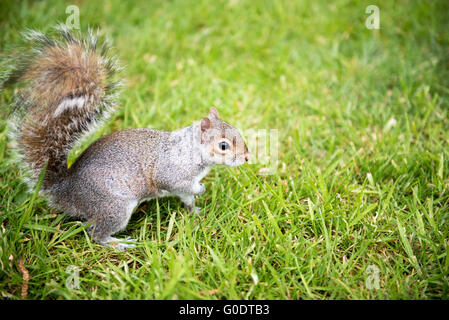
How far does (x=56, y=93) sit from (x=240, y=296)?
1.30 m

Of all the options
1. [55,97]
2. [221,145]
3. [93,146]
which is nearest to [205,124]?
[221,145]

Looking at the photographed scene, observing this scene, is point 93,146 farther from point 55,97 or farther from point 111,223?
point 111,223

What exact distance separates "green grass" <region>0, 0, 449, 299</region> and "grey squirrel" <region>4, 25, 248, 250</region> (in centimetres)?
15

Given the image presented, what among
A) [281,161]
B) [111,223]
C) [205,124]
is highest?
[205,124]

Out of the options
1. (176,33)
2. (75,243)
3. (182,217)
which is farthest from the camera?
(176,33)

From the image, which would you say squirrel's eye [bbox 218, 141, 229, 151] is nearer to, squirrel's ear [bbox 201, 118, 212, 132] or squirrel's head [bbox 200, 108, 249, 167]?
squirrel's head [bbox 200, 108, 249, 167]

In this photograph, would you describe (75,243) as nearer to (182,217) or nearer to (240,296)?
(182,217)

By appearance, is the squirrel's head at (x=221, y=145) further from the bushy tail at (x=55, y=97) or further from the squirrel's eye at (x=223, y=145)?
the bushy tail at (x=55, y=97)

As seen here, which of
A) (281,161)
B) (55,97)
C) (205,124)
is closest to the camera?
(55,97)

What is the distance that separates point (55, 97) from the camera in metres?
1.70

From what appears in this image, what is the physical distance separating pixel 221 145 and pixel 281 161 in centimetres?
66

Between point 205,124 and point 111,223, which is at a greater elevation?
point 205,124

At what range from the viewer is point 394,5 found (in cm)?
387

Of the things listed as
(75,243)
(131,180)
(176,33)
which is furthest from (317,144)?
(176,33)
